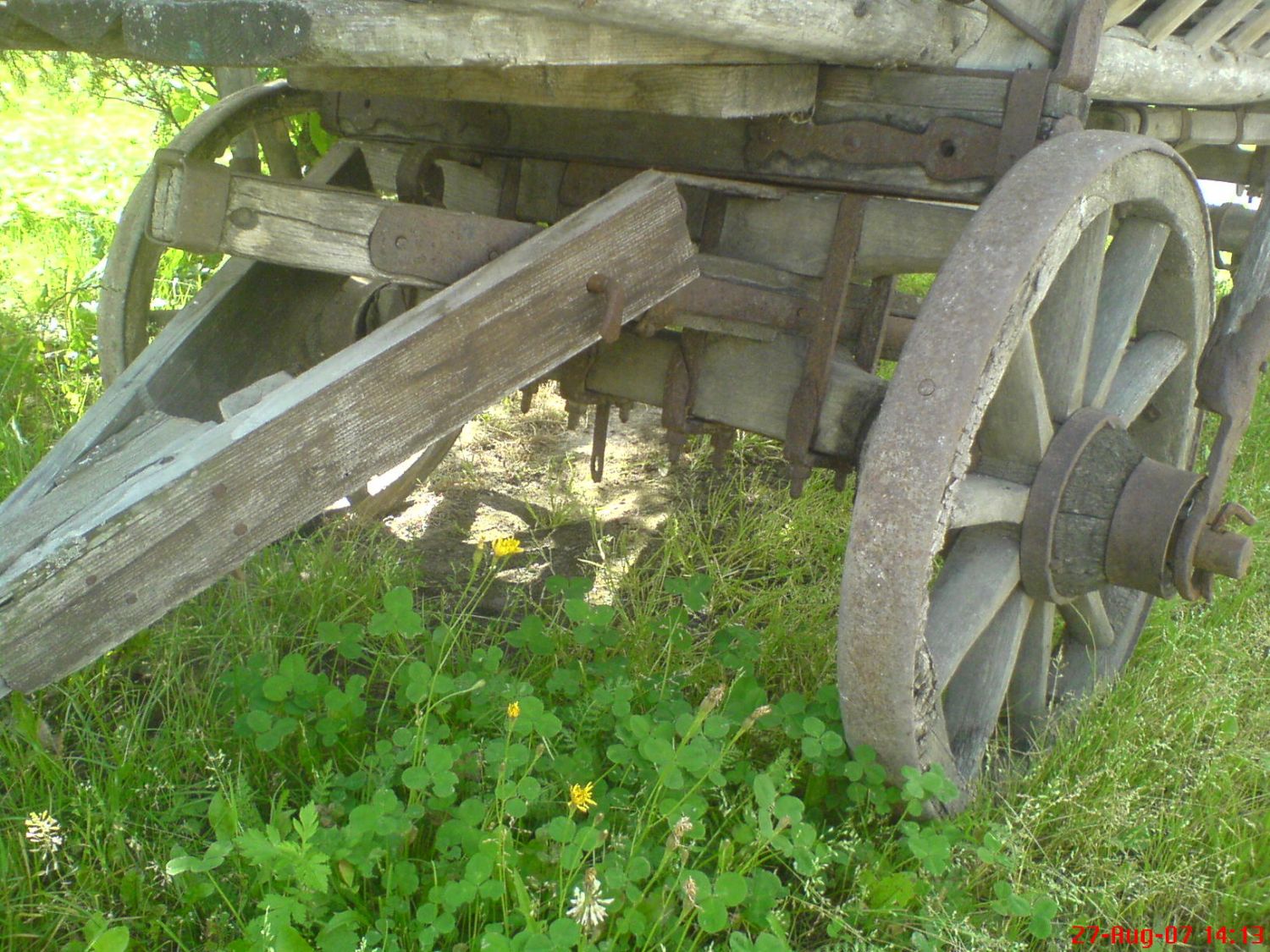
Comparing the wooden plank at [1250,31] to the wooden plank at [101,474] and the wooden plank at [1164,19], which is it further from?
the wooden plank at [101,474]

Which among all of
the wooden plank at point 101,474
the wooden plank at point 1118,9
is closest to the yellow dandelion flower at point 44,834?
the wooden plank at point 101,474

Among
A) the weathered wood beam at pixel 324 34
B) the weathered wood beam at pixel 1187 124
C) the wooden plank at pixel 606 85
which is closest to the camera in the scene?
the weathered wood beam at pixel 324 34

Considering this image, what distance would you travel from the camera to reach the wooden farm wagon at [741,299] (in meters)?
1.48

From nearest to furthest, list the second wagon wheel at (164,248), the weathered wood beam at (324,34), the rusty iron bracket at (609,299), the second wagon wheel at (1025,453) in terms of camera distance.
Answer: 1. the weathered wood beam at (324,34)
2. the second wagon wheel at (1025,453)
3. the rusty iron bracket at (609,299)
4. the second wagon wheel at (164,248)

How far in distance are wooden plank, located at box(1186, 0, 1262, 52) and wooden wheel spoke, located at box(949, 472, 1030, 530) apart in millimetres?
1370

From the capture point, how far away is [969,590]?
6.42 feet

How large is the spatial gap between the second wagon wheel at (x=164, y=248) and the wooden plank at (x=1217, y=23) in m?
1.92

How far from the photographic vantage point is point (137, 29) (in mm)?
1300

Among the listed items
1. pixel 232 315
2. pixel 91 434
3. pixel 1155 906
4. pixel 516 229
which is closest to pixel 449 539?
pixel 232 315

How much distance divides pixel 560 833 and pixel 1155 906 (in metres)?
1.10

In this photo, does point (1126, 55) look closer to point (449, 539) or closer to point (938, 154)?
point (938, 154)

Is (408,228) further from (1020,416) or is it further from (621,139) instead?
(1020,416)
